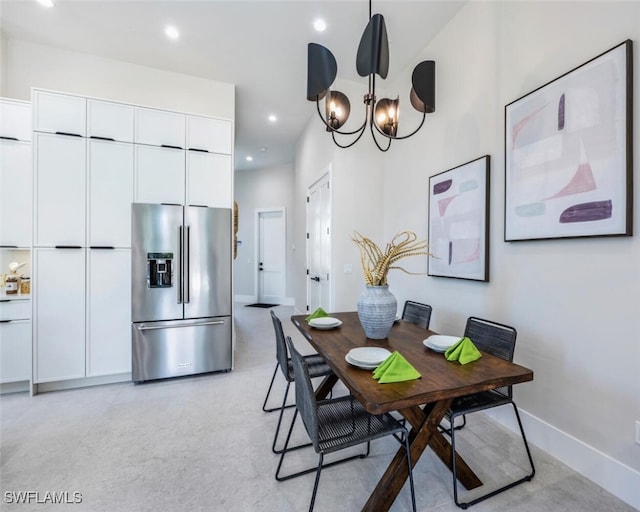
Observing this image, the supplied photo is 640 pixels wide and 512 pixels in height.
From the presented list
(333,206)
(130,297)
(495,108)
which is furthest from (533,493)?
(130,297)

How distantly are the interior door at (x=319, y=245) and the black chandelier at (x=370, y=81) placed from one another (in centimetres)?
182

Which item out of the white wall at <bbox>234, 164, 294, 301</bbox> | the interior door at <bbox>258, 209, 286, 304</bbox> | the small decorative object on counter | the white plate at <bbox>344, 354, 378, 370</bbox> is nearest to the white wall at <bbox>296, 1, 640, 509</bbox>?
the white plate at <bbox>344, 354, 378, 370</bbox>

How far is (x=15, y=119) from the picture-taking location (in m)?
2.72

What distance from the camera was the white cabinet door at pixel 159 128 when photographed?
2912 millimetres

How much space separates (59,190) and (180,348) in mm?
1893

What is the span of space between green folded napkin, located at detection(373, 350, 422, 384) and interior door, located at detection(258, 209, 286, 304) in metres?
6.08

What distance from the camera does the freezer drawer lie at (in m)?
2.85

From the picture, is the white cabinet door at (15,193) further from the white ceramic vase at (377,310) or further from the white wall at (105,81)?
the white ceramic vase at (377,310)

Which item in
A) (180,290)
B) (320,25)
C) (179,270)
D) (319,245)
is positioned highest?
(320,25)

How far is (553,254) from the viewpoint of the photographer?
182cm

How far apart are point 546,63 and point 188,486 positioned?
11.2 feet

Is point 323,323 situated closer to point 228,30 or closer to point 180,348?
point 180,348

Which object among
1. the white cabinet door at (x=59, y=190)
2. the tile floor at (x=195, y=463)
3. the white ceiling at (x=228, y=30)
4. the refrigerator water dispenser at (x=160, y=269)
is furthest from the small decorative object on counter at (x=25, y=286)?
the white ceiling at (x=228, y=30)

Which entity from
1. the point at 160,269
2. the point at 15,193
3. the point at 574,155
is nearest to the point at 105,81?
the point at 15,193
